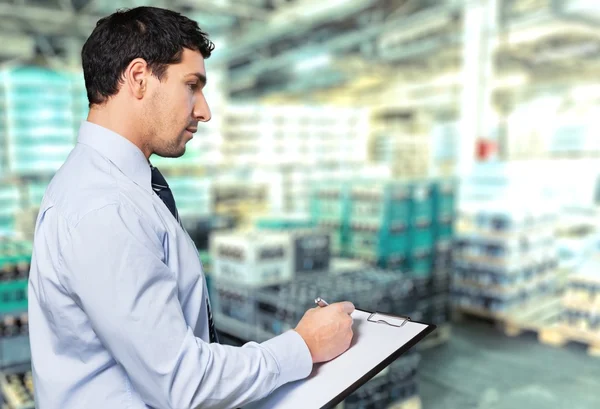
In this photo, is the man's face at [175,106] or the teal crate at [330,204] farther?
the teal crate at [330,204]

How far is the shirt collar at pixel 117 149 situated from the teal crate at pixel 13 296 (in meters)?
2.78

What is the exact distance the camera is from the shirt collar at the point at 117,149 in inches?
45.6

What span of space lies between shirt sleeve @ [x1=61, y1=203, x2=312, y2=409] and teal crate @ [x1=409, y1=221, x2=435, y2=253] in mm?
4807

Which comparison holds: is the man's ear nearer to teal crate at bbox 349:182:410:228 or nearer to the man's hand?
the man's hand


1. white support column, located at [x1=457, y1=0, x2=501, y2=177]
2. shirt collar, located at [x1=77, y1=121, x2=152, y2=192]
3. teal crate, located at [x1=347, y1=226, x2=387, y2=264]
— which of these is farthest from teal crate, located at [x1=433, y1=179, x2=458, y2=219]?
shirt collar, located at [x1=77, y1=121, x2=152, y2=192]

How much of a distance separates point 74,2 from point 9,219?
4904 mm

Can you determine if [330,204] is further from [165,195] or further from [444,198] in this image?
[165,195]

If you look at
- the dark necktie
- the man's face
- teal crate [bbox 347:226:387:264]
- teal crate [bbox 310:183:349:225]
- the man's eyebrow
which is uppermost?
the man's eyebrow

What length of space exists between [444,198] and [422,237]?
2.00ft

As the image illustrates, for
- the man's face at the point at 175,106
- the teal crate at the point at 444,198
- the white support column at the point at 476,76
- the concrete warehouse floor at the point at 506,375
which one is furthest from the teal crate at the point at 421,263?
the man's face at the point at 175,106

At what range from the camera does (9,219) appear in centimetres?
743

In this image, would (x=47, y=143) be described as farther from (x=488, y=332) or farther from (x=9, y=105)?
(x=488, y=332)

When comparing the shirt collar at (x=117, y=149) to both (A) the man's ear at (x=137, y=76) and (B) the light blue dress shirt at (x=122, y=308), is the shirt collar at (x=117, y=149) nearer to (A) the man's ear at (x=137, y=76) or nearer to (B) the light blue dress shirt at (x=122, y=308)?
(B) the light blue dress shirt at (x=122, y=308)

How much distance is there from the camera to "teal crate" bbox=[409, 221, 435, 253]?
223 inches
